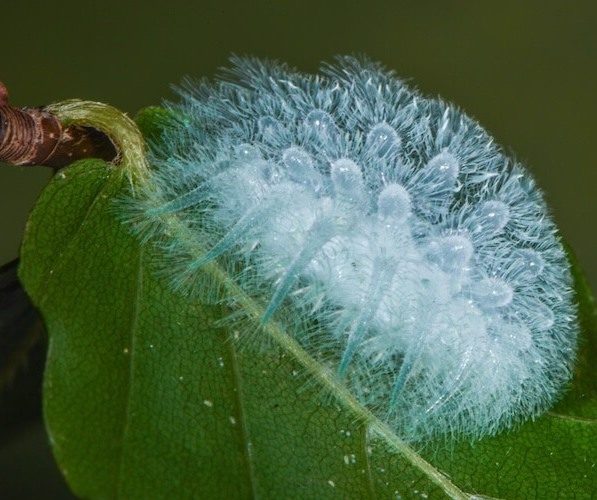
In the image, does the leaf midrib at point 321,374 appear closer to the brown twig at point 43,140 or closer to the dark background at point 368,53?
the brown twig at point 43,140

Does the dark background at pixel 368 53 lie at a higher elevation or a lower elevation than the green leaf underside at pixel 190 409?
higher

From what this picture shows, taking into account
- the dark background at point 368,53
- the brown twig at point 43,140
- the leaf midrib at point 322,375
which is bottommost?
the leaf midrib at point 322,375

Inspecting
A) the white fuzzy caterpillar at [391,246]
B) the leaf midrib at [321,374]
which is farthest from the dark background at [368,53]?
the leaf midrib at [321,374]

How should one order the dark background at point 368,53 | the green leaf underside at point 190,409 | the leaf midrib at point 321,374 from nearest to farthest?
the green leaf underside at point 190,409
the leaf midrib at point 321,374
the dark background at point 368,53

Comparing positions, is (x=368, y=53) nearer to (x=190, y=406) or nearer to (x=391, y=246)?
(x=391, y=246)

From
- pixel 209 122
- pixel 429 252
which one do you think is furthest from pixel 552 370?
pixel 209 122

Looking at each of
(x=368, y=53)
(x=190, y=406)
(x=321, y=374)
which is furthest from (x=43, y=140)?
(x=368, y=53)

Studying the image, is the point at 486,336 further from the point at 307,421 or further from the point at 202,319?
the point at 202,319
